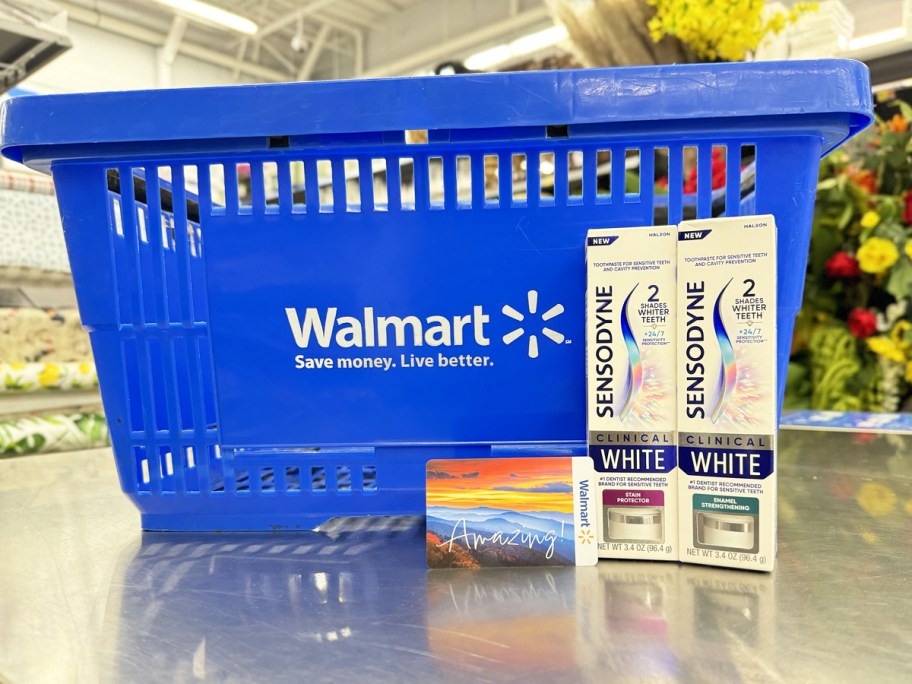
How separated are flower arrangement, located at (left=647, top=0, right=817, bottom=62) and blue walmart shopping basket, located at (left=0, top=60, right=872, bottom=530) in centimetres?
85

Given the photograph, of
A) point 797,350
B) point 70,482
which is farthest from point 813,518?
point 797,350

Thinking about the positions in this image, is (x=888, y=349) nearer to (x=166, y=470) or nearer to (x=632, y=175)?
(x=632, y=175)

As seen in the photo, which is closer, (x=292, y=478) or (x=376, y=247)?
(x=376, y=247)

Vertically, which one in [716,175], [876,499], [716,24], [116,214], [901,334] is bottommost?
[876,499]

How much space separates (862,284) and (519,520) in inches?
53.4

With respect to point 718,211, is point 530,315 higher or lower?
lower

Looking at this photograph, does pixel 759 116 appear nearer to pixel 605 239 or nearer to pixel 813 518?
pixel 605 239

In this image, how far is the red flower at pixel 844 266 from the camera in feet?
4.81

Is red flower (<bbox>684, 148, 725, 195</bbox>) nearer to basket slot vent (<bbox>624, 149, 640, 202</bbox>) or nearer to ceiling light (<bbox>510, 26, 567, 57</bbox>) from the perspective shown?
Result: basket slot vent (<bbox>624, 149, 640, 202</bbox>)

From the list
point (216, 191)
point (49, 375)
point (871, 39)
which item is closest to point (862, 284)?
point (216, 191)

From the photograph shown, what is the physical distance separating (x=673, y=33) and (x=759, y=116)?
0.93 meters

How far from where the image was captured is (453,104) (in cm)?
55

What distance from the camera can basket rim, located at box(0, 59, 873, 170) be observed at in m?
0.53

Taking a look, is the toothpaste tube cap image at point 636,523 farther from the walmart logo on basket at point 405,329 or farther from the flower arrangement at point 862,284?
the flower arrangement at point 862,284
